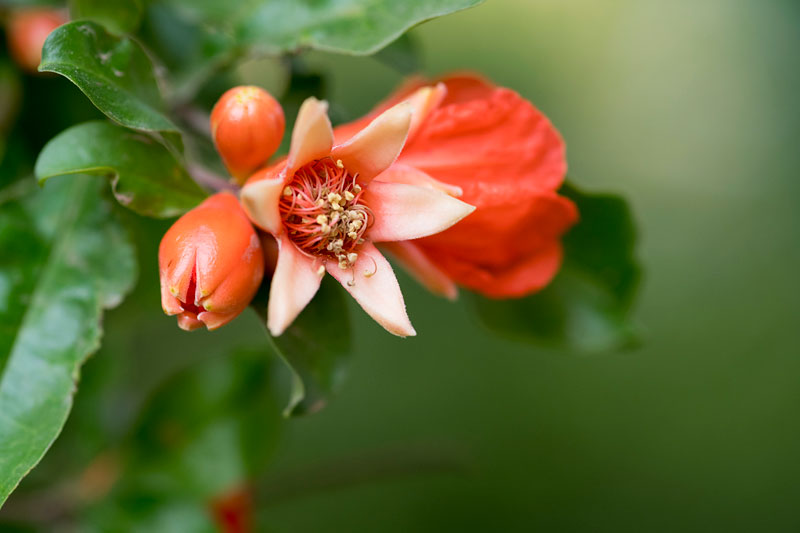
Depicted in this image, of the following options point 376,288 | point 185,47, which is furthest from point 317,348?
point 185,47

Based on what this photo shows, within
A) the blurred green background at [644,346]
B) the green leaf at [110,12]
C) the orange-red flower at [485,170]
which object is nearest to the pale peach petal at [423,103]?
the orange-red flower at [485,170]

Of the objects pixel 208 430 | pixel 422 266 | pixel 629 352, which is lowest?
pixel 629 352

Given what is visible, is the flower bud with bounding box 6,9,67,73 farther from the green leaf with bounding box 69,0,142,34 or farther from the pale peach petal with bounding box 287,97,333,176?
the pale peach petal with bounding box 287,97,333,176

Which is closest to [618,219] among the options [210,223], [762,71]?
[210,223]

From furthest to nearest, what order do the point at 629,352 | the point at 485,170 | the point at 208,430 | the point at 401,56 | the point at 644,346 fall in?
1. the point at 629,352
2. the point at 644,346
3. the point at 208,430
4. the point at 401,56
5. the point at 485,170

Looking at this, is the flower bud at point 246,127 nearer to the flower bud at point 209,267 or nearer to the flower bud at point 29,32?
the flower bud at point 209,267

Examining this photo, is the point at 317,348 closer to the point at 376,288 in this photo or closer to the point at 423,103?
the point at 376,288
